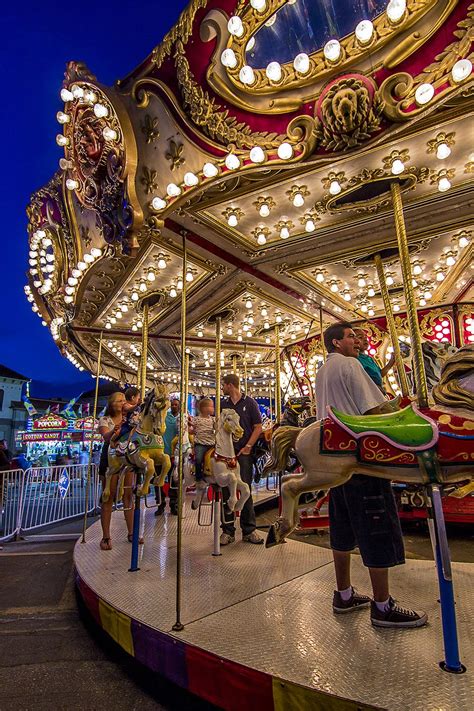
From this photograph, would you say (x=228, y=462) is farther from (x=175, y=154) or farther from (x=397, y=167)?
(x=397, y=167)

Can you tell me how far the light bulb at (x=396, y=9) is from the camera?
2.37m

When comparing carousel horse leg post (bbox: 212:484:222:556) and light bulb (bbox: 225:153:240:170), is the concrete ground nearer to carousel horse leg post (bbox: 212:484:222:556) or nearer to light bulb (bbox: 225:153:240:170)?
carousel horse leg post (bbox: 212:484:222:556)

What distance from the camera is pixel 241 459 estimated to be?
4363 mm

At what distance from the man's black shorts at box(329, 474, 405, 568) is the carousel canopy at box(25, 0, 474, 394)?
2.30 m

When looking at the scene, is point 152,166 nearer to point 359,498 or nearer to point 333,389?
point 333,389

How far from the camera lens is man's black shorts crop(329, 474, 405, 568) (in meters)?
2.08

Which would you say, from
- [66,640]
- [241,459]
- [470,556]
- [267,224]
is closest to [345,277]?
[267,224]

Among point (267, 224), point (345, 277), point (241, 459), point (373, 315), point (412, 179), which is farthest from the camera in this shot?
point (373, 315)

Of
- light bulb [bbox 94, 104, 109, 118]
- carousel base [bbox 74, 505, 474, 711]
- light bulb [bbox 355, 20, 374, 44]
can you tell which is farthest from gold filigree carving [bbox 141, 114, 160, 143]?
carousel base [bbox 74, 505, 474, 711]

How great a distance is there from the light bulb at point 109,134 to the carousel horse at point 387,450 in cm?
300

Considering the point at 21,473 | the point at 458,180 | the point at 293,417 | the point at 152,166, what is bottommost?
the point at 21,473

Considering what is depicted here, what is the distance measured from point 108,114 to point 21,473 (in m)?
5.62

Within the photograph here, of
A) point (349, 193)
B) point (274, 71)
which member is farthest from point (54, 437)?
point (274, 71)

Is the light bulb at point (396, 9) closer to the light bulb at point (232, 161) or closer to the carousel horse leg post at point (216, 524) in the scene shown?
the light bulb at point (232, 161)
